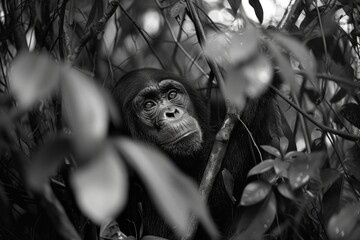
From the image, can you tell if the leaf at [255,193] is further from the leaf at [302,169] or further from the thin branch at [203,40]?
the thin branch at [203,40]

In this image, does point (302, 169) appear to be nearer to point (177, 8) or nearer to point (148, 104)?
point (177, 8)

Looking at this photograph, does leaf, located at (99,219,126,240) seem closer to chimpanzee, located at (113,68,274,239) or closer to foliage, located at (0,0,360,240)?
foliage, located at (0,0,360,240)

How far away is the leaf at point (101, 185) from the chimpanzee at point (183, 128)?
168 cm

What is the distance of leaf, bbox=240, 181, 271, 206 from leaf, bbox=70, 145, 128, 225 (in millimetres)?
Result: 709

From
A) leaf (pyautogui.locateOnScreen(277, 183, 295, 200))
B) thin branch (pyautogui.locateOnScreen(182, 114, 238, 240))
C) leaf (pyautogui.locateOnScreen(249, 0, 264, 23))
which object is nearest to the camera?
leaf (pyautogui.locateOnScreen(277, 183, 295, 200))

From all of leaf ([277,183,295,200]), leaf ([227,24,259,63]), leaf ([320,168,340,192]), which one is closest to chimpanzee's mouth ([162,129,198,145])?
leaf ([320,168,340,192])

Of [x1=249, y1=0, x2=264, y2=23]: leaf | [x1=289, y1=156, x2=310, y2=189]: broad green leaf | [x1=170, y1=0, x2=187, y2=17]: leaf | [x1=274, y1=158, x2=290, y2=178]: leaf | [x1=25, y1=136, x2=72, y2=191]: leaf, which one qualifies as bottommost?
[x1=289, y1=156, x2=310, y2=189]: broad green leaf

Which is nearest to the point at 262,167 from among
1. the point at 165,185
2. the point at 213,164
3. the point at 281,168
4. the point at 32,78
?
the point at 281,168

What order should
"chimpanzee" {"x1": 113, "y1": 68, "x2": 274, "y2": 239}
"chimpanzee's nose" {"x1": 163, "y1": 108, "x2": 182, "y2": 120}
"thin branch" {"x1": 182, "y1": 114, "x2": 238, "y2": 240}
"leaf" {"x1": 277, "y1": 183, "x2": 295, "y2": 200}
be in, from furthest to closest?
"chimpanzee's nose" {"x1": 163, "y1": 108, "x2": 182, "y2": 120}
"chimpanzee" {"x1": 113, "y1": 68, "x2": 274, "y2": 239}
"thin branch" {"x1": 182, "y1": 114, "x2": 238, "y2": 240}
"leaf" {"x1": 277, "y1": 183, "x2": 295, "y2": 200}

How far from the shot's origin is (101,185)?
831mm

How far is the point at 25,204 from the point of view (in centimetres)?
321

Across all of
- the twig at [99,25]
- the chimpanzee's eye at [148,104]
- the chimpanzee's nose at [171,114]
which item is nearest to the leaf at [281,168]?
the twig at [99,25]

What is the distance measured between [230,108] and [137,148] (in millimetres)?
1445

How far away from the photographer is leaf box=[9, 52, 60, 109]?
2.74 feet
